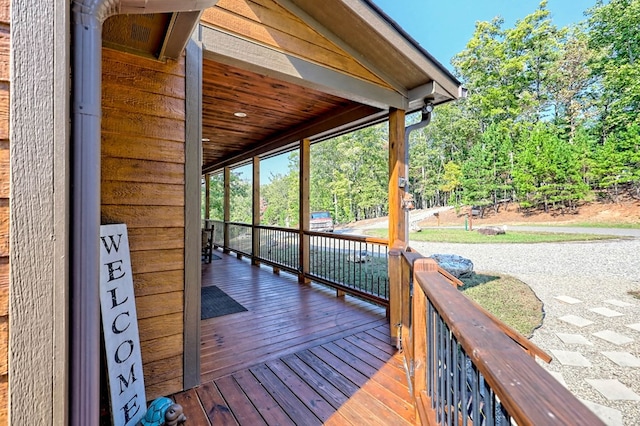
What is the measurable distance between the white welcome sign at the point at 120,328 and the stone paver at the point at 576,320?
5.90 m

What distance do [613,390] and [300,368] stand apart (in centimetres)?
343

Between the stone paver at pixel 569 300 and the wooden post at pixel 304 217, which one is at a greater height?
the wooden post at pixel 304 217

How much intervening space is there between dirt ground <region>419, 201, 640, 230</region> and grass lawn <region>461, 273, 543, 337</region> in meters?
12.0

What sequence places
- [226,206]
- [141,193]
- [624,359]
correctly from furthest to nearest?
[226,206] < [624,359] < [141,193]

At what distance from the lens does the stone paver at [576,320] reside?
4.67 m

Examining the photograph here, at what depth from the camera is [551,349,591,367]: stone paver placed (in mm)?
A: 3654

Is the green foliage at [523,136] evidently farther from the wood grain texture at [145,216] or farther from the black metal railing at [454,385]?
the black metal railing at [454,385]

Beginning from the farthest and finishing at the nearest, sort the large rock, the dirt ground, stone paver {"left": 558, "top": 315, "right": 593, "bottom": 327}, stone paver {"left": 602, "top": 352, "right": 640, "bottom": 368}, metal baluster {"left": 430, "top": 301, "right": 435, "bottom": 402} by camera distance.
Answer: the dirt ground → the large rock → stone paver {"left": 558, "top": 315, "right": 593, "bottom": 327} → stone paver {"left": 602, "top": 352, "right": 640, "bottom": 368} → metal baluster {"left": 430, "top": 301, "right": 435, "bottom": 402}

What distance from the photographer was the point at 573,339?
13.8 ft

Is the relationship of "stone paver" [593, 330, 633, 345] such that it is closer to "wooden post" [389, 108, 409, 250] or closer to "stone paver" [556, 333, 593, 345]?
"stone paver" [556, 333, 593, 345]

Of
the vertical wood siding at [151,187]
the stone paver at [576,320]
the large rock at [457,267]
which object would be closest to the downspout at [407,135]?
the vertical wood siding at [151,187]

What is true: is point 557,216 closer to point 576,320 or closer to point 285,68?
point 576,320

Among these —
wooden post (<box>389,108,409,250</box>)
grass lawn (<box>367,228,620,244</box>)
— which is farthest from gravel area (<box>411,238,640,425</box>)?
wooden post (<box>389,108,409,250</box>)

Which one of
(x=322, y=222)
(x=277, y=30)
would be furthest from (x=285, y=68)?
(x=322, y=222)
